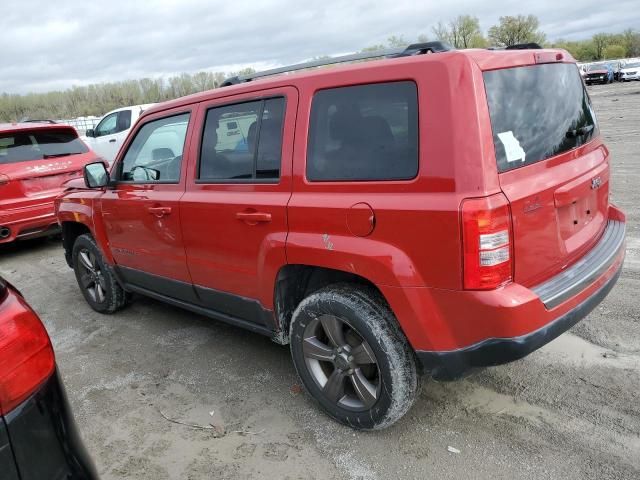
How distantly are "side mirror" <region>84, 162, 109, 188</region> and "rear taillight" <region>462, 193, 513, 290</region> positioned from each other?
3068 millimetres

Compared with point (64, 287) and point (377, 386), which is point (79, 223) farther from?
point (377, 386)

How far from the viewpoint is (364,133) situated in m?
2.54

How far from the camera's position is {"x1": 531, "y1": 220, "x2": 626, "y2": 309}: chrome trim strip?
2385mm

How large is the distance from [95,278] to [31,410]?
365cm

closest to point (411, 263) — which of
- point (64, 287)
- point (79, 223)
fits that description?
point (79, 223)

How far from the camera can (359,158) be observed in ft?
8.32

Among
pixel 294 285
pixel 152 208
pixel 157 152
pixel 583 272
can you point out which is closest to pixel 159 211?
pixel 152 208

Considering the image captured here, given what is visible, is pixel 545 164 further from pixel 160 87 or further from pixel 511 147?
pixel 160 87

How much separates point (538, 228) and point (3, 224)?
21.8 feet

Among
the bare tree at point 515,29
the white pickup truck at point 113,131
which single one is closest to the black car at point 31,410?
the white pickup truck at point 113,131

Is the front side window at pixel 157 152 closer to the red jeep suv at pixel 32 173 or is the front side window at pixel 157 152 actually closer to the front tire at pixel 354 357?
the front tire at pixel 354 357

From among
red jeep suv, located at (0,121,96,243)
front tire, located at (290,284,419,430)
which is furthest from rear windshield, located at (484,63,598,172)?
red jeep suv, located at (0,121,96,243)

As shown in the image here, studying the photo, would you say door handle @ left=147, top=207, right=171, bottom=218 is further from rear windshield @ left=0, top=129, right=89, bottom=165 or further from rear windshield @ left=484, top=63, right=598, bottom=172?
rear windshield @ left=0, top=129, right=89, bottom=165

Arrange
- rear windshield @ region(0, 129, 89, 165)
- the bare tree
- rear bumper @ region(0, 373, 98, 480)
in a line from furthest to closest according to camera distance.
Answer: the bare tree
rear windshield @ region(0, 129, 89, 165)
rear bumper @ region(0, 373, 98, 480)
